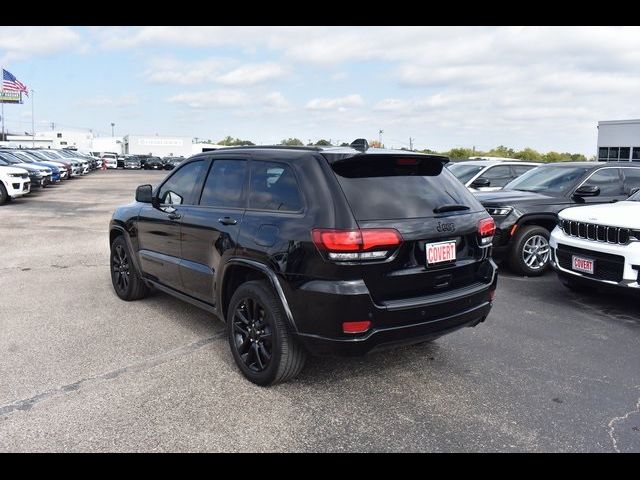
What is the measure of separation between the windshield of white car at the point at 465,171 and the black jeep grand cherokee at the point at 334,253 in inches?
322

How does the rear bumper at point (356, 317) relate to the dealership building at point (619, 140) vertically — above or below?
below

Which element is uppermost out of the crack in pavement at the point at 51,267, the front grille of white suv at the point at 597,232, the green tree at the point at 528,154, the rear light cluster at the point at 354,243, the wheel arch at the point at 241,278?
the green tree at the point at 528,154

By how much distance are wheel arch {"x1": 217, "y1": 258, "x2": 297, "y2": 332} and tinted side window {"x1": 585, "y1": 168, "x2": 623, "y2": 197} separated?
247 inches

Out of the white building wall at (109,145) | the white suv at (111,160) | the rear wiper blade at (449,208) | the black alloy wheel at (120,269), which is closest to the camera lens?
the rear wiper blade at (449,208)

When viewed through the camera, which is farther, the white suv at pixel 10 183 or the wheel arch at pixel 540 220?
the white suv at pixel 10 183

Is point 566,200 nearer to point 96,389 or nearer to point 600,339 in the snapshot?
point 600,339

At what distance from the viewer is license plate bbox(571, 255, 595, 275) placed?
18.6ft

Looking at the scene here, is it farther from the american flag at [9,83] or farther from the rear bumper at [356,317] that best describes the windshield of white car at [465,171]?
the american flag at [9,83]

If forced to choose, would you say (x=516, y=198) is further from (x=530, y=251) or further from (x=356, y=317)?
(x=356, y=317)

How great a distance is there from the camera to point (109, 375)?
3.98 m

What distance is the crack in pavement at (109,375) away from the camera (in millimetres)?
3482

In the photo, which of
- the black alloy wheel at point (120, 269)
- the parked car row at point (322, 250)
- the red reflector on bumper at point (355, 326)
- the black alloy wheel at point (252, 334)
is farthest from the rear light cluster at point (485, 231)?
the black alloy wheel at point (120, 269)
